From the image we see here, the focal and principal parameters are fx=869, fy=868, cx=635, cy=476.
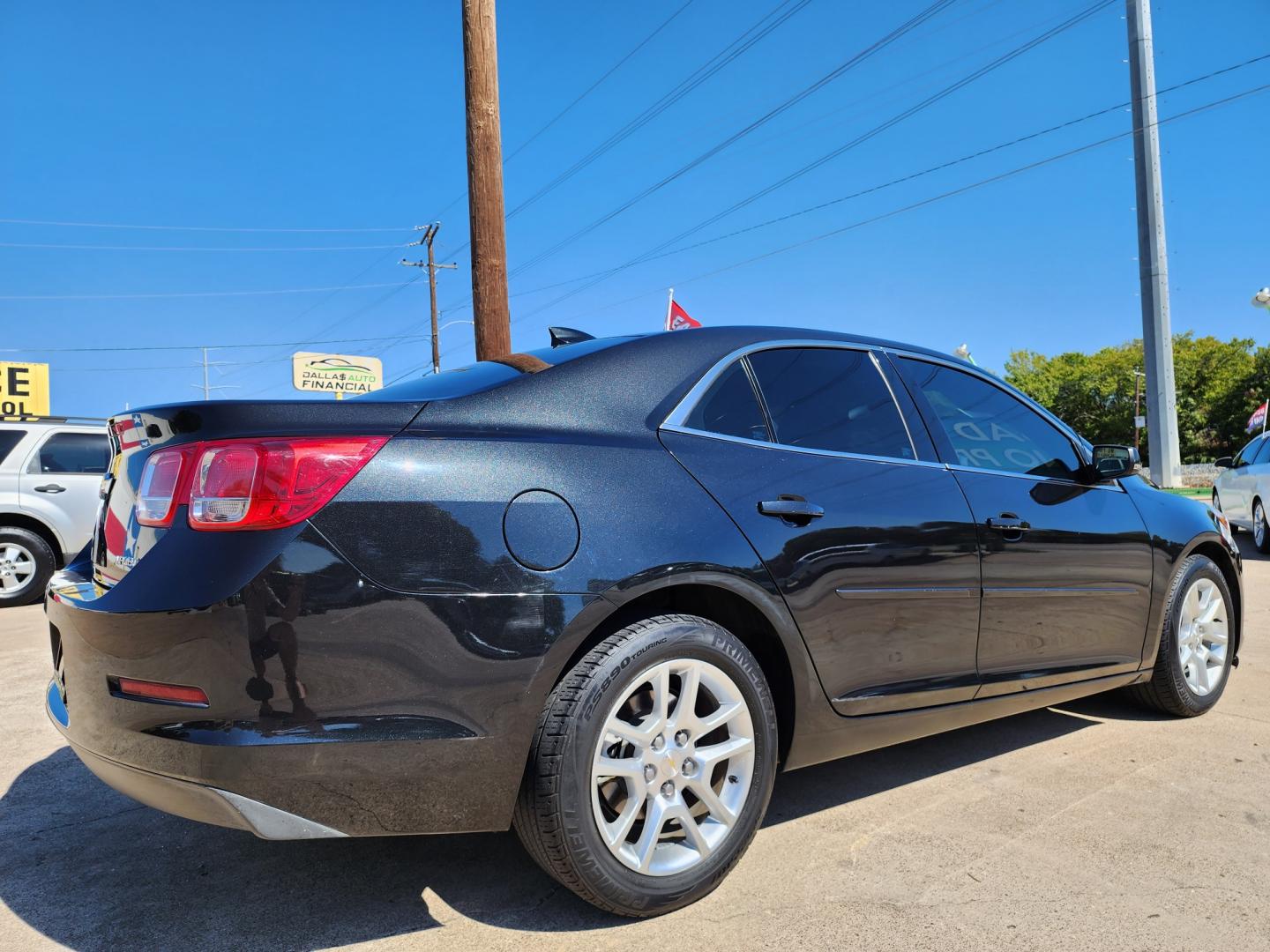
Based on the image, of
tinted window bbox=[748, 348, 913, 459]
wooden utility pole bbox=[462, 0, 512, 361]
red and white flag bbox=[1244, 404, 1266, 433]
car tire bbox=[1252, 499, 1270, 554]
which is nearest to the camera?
tinted window bbox=[748, 348, 913, 459]

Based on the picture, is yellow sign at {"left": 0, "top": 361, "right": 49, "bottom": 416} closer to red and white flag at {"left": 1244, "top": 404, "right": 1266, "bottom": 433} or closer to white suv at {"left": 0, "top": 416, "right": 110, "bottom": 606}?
white suv at {"left": 0, "top": 416, "right": 110, "bottom": 606}

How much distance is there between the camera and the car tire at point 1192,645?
365cm

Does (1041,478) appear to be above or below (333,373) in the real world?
below

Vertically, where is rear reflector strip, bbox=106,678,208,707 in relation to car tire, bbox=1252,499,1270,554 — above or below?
above

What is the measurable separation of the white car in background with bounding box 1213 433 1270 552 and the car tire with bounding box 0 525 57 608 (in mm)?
12663

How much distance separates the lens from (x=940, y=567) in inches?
106

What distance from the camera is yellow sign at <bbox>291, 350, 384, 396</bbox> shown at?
38.6 meters

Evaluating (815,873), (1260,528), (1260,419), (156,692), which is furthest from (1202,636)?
(1260,419)

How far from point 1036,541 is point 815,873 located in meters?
1.42

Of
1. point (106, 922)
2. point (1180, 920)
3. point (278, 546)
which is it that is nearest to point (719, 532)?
point (278, 546)

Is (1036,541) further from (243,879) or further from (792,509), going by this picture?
(243,879)

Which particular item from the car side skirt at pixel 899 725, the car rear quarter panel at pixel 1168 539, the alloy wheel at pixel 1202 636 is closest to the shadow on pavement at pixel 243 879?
the car side skirt at pixel 899 725

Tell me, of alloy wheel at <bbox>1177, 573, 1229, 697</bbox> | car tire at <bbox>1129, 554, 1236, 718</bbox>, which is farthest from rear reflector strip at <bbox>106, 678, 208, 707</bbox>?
alloy wheel at <bbox>1177, 573, 1229, 697</bbox>

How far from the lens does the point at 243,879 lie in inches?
93.0
